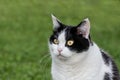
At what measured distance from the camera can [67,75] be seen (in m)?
9.07

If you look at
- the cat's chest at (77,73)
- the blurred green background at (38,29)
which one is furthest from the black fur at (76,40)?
the blurred green background at (38,29)

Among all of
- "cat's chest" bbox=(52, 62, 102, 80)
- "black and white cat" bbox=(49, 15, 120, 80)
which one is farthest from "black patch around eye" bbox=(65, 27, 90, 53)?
"cat's chest" bbox=(52, 62, 102, 80)

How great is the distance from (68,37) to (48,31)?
762cm

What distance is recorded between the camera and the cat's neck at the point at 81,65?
351 inches

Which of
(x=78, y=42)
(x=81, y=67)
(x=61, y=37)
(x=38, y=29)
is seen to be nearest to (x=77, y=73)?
(x=81, y=67)

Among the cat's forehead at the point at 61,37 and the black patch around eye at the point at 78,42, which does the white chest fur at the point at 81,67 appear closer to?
the black patch around eye at the point at 78,42

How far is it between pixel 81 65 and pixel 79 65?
0.10 feet

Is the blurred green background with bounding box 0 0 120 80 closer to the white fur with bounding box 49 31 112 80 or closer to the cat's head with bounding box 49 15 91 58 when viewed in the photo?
the white fur with bounding box 49 31 112 80

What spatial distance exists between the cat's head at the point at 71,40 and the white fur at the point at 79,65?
0.02 metres

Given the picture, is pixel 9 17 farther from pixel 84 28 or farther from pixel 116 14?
pixel 84 28

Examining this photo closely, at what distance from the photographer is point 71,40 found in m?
8.83

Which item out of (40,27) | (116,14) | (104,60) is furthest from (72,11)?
(104,60)

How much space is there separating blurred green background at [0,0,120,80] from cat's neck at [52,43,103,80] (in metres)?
1.47

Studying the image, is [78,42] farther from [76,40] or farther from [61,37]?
[61,37]
